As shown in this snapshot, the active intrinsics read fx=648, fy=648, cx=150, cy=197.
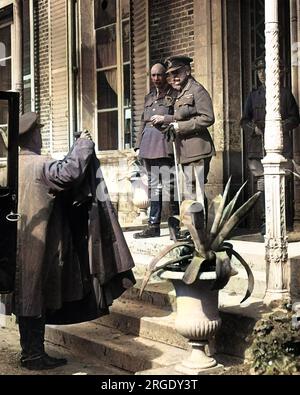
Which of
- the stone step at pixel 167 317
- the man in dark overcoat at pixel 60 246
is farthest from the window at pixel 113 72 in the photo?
the man in dark overcoat at pixel 60 246

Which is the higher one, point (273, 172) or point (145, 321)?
point (273, 172)

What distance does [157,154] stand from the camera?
7.48m

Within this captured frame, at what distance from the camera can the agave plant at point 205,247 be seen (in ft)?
14.0

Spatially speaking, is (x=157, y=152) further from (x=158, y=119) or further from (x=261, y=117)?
(x=261, y=117)

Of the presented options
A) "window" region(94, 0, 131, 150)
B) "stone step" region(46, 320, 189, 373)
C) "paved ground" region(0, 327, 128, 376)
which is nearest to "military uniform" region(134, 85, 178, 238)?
"stone step" region(46, 320, 189, 373)

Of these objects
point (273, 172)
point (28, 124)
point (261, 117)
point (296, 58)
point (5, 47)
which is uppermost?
point (5, 47)

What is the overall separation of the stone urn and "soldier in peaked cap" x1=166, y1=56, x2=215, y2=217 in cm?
239

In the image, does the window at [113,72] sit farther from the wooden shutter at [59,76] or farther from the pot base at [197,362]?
the pot base at [197,362]

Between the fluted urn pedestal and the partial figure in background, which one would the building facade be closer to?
the partial figure in background

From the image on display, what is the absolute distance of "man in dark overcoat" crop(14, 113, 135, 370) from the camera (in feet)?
16.5

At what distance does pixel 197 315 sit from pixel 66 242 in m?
1.33

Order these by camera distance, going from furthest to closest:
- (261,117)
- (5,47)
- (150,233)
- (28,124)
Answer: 1. (5,47)
2. (150,233)
3. (261,117)
4. (28,124)

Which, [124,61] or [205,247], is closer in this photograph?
[205,247]

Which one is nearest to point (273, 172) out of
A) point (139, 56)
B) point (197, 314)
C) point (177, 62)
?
point (197, 314)
